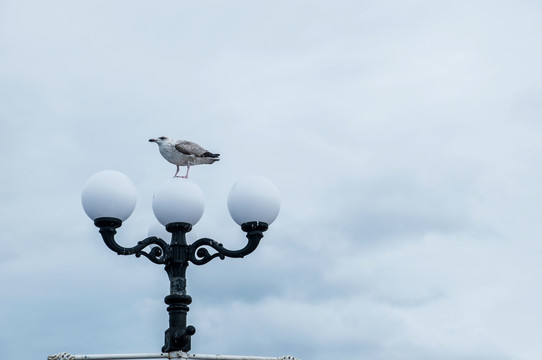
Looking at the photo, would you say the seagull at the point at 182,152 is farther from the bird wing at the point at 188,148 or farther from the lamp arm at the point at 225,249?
the lamp arm at the point at 225,249

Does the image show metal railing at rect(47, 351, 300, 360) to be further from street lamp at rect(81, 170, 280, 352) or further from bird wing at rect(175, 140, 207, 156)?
bird wing at rect(175, 140, 207, 156)

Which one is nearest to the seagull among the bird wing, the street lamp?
the bird wing

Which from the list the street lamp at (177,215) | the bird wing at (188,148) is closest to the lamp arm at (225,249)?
the street lamp at (177,215)

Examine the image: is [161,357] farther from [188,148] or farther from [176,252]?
[188,148]

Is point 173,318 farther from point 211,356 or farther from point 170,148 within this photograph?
point 170,148

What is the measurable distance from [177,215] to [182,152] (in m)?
1.16

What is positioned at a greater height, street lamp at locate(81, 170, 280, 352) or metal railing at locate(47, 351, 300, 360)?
street lamp at locate(81, 170, 280, 352)

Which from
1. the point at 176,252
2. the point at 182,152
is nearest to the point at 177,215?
the point at 176,252

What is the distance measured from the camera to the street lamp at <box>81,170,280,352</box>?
25.2ft

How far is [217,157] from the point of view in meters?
9.12

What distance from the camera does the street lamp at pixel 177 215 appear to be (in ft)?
25.2

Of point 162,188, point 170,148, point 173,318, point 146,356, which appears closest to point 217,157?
point 170,148

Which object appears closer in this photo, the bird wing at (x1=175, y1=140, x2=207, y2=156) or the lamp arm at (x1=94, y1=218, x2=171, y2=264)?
the lamp arm at (x1=94, y1=218, x2=171, y2=264)

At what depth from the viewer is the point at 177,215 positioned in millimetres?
7832
